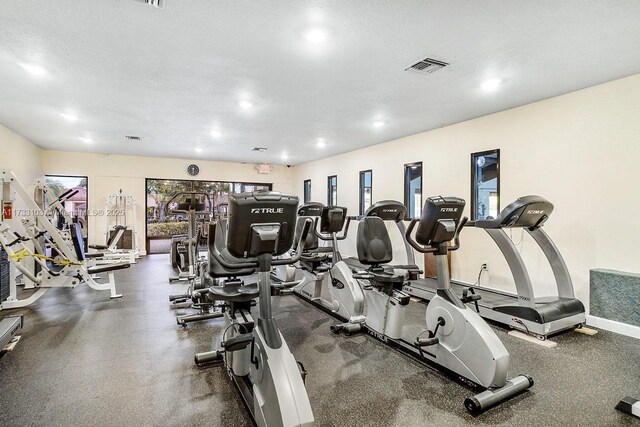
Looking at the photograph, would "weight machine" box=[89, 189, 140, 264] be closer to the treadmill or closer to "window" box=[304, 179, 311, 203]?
"window" box=[304, 179, 311, 203]

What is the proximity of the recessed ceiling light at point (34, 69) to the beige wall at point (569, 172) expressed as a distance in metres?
5.72

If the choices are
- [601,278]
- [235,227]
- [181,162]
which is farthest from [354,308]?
[181,162]

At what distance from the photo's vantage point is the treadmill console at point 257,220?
1693 millimetres

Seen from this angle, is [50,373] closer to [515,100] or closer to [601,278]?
[601,278]

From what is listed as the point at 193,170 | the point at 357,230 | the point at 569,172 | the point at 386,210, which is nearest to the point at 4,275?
the point at 357,230

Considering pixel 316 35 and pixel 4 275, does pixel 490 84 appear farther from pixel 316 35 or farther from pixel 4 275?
pixel 4 275

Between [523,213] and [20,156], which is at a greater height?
[20,156]

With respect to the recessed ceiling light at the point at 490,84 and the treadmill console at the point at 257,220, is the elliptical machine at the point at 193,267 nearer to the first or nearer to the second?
the treadmill console at the point at 257,220

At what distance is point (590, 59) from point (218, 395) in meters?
4.49

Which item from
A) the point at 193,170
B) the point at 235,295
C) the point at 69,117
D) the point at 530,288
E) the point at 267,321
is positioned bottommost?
the point at 530,288

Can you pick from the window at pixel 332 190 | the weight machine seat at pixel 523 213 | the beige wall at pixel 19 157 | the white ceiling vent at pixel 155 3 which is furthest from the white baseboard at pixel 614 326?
the beige wall at pixel 19 157

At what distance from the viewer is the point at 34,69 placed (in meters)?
3.33

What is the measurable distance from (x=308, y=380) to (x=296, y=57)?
9.62ft

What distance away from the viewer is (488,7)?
2.29 metres
